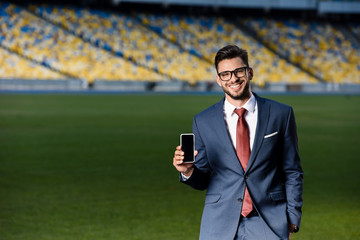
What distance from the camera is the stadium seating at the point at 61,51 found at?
47.0m

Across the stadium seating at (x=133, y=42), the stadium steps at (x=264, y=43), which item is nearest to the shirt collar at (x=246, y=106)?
the stadium seating at (x=133, y=42)

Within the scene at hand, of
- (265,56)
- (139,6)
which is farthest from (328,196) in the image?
(139,6)

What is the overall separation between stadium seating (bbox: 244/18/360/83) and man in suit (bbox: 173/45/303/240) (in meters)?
51.5

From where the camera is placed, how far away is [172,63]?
50.8 metres

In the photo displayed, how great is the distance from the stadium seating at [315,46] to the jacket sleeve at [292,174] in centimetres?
5144

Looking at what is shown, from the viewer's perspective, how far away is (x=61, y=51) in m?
47.9

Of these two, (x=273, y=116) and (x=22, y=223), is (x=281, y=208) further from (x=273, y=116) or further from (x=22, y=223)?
(x=22, y=223)

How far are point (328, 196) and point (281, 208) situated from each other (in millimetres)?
5050

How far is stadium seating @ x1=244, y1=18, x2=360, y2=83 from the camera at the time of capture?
178ft

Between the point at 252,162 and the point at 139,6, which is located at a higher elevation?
the point at 139,6

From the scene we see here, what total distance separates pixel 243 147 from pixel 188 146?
15.4 inches

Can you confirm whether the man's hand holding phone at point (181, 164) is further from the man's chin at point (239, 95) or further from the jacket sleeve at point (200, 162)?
the man's chin at point (239, 95)

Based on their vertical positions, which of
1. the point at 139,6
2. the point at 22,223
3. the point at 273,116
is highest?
the point at 139,6

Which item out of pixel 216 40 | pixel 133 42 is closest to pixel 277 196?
pixel 133 42
